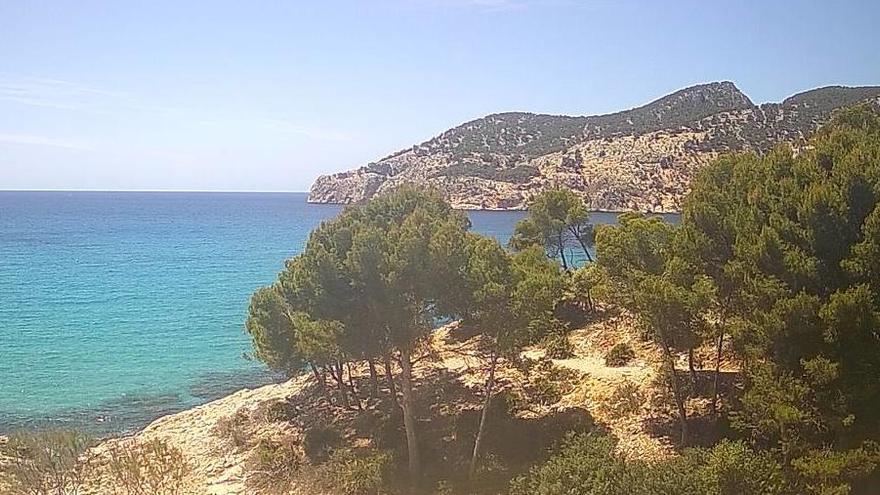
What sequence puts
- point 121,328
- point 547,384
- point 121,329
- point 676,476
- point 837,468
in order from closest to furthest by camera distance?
point 837,468, point 676,476, point 547,384, point 121,329, point 121,328

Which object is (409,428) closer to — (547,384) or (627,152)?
(547,384)

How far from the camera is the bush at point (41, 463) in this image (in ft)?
48.9

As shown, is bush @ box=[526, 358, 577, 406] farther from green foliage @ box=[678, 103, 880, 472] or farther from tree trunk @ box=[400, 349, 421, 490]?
green foliage @ box=[678, 103, 880, 472]

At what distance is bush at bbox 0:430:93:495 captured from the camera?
14.9 m

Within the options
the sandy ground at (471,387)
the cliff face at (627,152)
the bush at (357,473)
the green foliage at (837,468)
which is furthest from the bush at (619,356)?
the cliff face at (627,152)

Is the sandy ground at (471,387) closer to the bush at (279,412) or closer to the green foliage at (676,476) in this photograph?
the bush at (279,412)

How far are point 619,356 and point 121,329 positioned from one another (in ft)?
107

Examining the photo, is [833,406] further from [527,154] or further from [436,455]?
[527,154]

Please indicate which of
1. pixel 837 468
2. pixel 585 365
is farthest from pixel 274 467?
pixel 837 468

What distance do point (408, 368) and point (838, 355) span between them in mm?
9485

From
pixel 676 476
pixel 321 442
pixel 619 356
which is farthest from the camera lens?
pixel 619 356

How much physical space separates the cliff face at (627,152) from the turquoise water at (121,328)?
36453 mm

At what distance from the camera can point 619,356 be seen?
73.3 feet

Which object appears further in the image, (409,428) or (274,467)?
(274,467)
